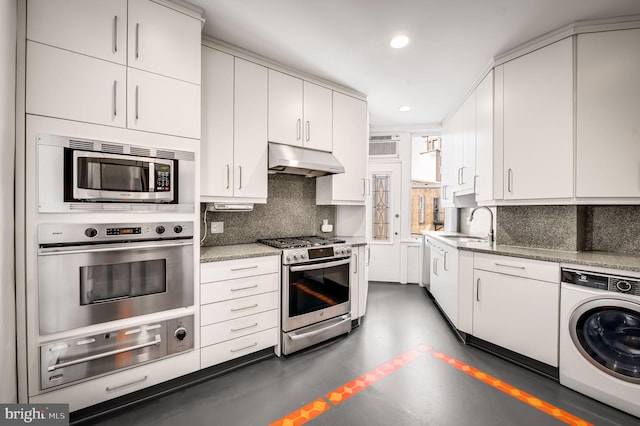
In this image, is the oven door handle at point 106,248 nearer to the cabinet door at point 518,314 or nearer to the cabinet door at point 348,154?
the cabinet door at point 348,154

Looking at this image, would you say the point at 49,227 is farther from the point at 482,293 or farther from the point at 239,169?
the point at 482,293

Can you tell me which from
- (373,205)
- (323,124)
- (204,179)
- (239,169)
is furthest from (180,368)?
(373,205)

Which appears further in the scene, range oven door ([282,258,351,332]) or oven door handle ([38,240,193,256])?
range oven door ([282,258,351,332])

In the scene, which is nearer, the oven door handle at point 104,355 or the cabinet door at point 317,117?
the oven door handle at point 104,355

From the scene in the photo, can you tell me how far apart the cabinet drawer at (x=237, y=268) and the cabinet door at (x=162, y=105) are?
0.99 metres

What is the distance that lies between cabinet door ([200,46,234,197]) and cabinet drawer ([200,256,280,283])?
622mm

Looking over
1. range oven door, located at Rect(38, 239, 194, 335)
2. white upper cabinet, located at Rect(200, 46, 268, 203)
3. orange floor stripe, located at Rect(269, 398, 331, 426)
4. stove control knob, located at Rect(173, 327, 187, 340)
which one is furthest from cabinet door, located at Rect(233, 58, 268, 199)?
orange floor stripe, located at Rect(269, 398, 331, 426)

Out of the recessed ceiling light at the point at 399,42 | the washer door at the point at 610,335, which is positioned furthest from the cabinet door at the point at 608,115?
the recessed ceiling light at the point at 399,42

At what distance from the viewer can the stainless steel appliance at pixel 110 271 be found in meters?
1.52

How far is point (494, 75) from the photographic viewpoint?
2674 millimetres

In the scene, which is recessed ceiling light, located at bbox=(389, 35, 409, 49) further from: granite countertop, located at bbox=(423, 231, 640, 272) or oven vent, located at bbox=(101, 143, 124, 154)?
oven vent, located at bbox=(101, 143, 124, 154)

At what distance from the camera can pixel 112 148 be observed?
168 cm

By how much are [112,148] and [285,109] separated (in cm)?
155

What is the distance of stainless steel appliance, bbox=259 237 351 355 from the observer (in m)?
2.40
